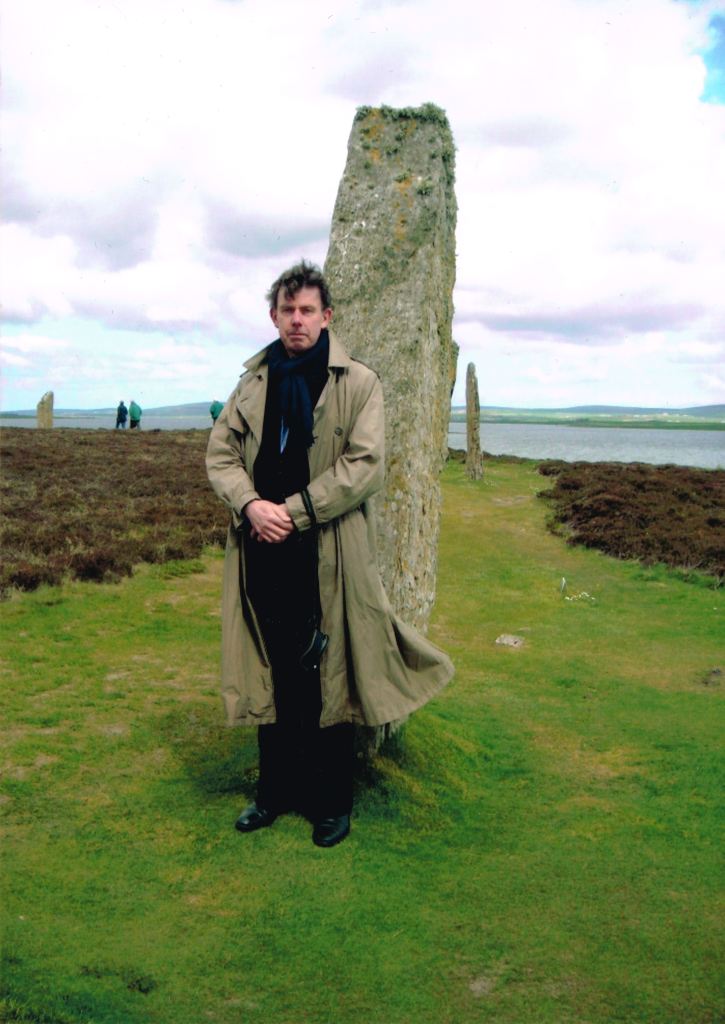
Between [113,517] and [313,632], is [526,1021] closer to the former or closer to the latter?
[313,632]

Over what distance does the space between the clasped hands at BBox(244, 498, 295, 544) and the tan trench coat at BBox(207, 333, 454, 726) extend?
105mm

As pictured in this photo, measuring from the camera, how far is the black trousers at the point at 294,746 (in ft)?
13.8

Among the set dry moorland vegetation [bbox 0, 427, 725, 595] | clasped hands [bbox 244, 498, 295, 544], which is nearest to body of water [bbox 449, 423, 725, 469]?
dry moorland vegetation [bbox 0, 427, 725, 595]

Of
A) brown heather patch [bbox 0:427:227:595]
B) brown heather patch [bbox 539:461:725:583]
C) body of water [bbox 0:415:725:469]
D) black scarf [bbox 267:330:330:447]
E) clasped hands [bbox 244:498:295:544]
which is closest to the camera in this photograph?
clasped hands [bbox 244:498:295:544]

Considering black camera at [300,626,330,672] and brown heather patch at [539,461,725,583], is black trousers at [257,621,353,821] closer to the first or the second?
black camera at [300,626,330,672]

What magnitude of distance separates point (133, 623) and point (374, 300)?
4681mm

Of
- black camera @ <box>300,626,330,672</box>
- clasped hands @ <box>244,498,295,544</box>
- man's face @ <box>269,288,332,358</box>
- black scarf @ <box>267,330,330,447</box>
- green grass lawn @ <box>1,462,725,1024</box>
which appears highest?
man's face @ <box>269,288,332,358</box>

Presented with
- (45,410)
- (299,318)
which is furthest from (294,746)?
(45,410)

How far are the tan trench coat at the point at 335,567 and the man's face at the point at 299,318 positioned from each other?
0.44ft

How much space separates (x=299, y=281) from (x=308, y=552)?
4.17 ft

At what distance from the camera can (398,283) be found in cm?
484

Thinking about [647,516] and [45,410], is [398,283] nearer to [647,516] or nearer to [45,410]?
[647,516]

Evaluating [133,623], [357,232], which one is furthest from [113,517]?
[357,232]

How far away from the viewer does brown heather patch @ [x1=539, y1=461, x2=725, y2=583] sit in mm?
12648
